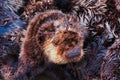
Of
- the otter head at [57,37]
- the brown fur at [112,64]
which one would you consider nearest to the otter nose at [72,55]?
the otter head at [57,37]

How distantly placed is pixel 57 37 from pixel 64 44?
0.05 metres

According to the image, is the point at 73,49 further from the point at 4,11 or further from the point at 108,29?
the point at 4,11

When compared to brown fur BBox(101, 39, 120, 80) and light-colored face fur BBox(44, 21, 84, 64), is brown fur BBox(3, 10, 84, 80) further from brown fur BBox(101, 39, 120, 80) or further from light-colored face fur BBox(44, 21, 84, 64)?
brown fur BBox(101, 39, 120, 80)

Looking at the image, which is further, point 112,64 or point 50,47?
point 112,64

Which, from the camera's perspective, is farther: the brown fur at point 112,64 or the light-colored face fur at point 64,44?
the brown fur at point 112,64

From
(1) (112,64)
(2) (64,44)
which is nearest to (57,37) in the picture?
(2) (64,44)

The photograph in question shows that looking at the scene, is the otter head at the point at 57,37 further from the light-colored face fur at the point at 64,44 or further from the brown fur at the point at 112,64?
the brown fur at the point at 112,64

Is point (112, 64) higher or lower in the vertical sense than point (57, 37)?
lower

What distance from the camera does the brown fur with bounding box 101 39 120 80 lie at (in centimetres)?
184

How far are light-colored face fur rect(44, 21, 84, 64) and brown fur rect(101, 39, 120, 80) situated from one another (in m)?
0.19

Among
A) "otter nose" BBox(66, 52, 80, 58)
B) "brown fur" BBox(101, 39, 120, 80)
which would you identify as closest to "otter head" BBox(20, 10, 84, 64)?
"otter nose" BBox(66, 52, 80, 58)

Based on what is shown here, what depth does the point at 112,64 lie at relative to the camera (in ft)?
6.19

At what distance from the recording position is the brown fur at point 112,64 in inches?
72.5

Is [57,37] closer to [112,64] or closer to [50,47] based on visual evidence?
[50,47]
